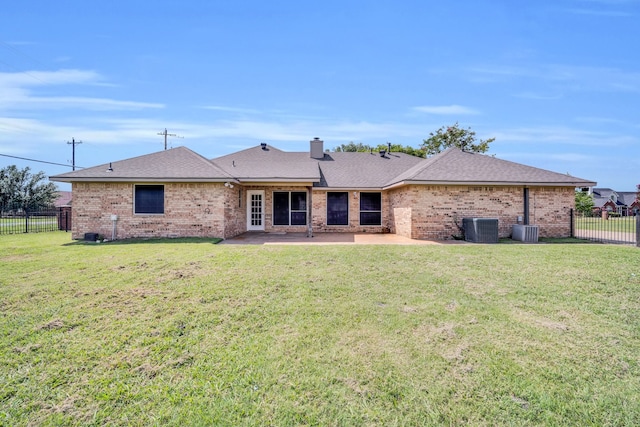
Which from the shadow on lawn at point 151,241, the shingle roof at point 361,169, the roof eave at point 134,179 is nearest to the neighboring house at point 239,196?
the roof eave at point 134,179

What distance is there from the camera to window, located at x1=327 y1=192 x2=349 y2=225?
15.8 metres

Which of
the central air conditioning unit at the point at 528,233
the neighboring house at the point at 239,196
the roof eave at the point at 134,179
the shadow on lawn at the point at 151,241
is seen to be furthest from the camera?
the neighboring house at the point at 239,196

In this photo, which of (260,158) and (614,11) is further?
(260,158)

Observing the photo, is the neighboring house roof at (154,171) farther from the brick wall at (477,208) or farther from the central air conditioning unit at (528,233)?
the central air conditioning unit at (528,233)

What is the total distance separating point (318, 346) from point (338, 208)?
12.5 metres

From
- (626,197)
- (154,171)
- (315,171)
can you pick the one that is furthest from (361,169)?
(626,197)

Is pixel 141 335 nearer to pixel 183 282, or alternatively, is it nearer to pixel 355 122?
pixel 183 282

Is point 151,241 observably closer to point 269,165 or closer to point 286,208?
point 286,208

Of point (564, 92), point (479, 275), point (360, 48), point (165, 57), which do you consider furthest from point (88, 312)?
point (564, 92)

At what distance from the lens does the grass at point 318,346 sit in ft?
8.50

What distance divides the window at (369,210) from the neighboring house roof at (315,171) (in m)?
0.70

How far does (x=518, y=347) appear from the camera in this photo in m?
3.54

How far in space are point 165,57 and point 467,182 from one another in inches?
502

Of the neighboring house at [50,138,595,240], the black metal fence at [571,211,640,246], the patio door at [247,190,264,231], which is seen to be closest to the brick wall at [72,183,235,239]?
the neighboring house at [50,138,595,240]
